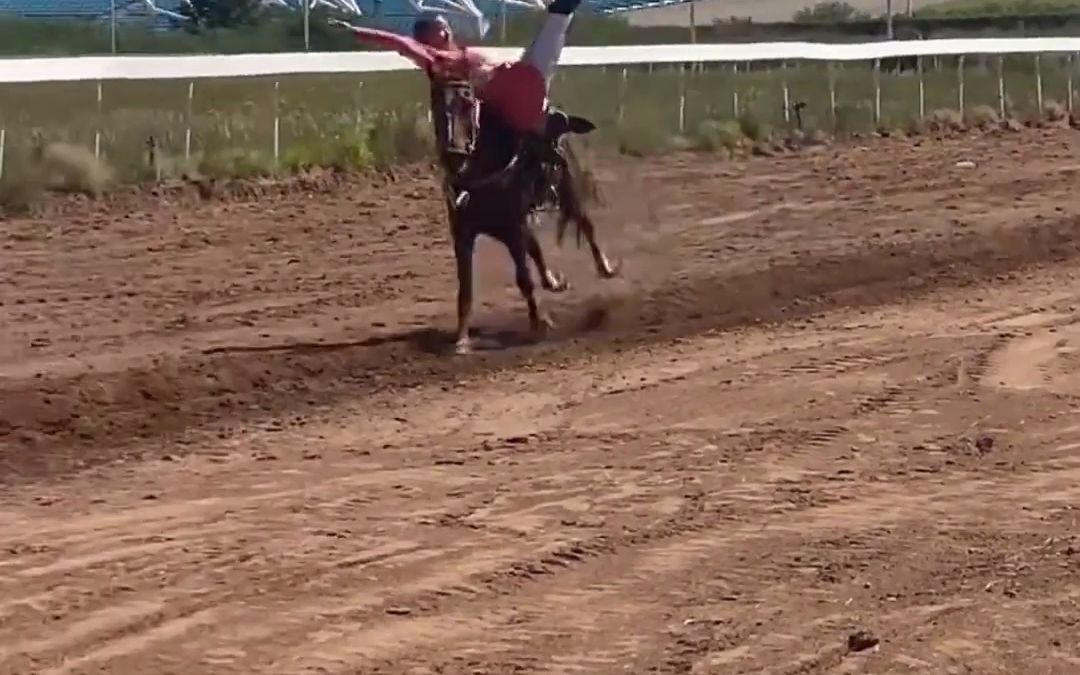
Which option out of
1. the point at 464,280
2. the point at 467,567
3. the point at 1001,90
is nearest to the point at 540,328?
the point at 464,280

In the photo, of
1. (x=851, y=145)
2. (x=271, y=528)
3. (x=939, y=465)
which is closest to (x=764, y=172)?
(x=851, y=145)

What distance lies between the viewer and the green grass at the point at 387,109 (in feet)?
65.2

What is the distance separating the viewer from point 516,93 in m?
11.1

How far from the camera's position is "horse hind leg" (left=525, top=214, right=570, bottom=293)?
38.6 ft

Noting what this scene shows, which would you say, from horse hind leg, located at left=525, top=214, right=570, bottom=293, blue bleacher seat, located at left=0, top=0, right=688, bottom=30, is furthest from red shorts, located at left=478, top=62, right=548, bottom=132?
blue bleacher seat, located at left=0, top=0, right=688, bottom=30

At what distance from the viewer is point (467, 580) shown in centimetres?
722

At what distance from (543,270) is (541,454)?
314 cm

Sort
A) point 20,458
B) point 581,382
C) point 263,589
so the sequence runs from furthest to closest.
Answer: point 581,382
point 20,458
point 263,589

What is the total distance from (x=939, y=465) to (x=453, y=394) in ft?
9.69

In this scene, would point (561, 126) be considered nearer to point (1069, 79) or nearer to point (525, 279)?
point (525, 279)

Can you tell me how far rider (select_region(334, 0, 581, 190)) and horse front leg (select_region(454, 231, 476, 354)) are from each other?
0.79m

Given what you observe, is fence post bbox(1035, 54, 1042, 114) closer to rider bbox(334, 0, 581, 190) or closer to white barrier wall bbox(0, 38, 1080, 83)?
white barrier wall bbox(0, 38, 1080, 83)

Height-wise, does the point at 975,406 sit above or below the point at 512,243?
below

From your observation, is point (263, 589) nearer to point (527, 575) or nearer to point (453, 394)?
point (527, 575)
